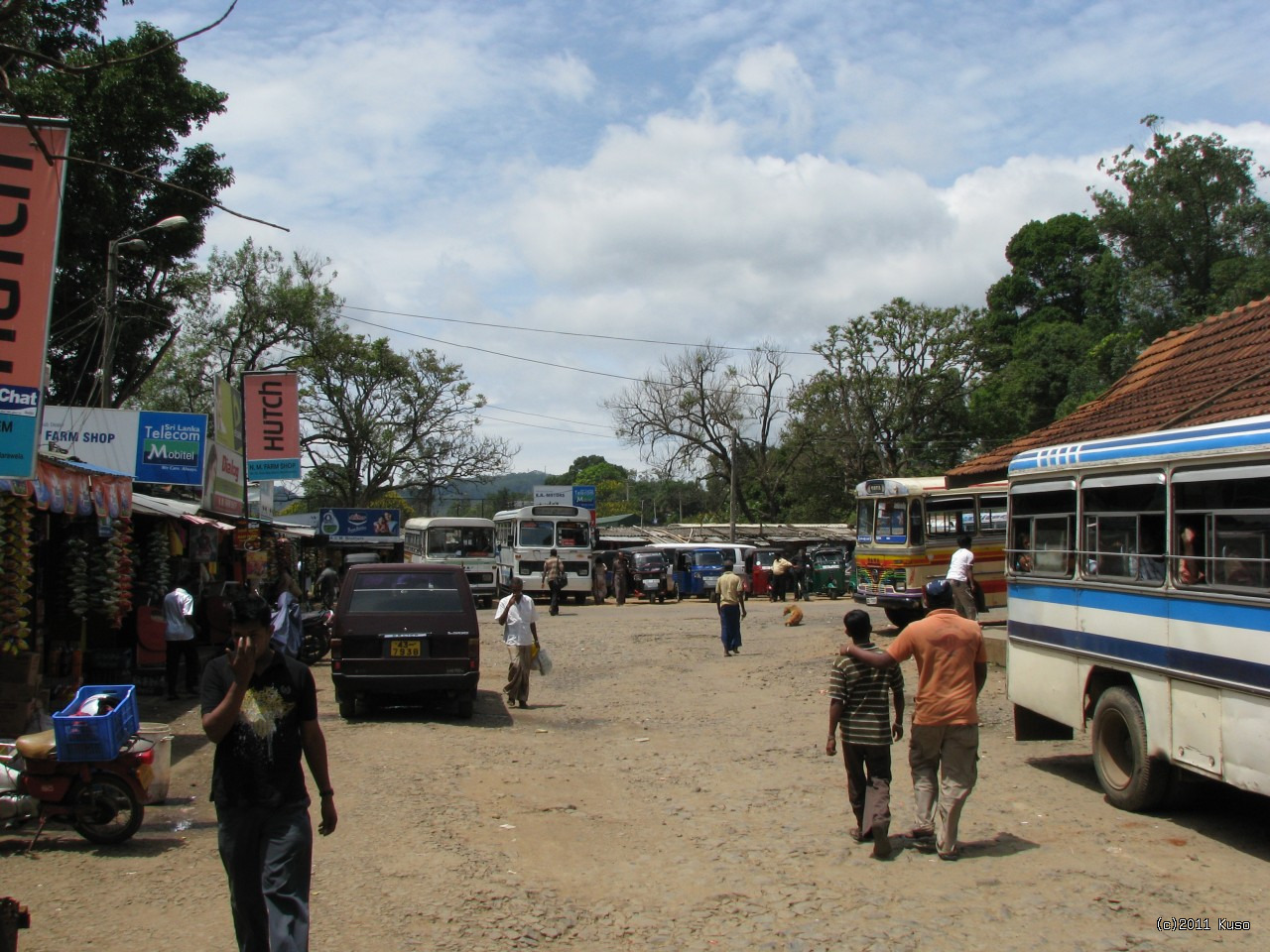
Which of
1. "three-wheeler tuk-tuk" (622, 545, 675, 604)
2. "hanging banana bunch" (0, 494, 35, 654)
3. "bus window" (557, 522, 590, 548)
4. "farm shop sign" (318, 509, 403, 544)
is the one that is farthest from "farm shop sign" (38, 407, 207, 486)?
"three-wheeler tuk-tuk" (622, 545, 675, 604)

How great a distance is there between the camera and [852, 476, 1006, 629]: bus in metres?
21.5

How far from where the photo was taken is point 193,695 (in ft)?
47.8

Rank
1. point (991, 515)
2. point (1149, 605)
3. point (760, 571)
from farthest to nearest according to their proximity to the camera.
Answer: point (760, 571)
point (991, 515)
point (1149, 605)

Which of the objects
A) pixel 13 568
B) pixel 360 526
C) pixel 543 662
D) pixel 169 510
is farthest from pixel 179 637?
pixel 360 526

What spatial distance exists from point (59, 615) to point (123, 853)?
22.5ft

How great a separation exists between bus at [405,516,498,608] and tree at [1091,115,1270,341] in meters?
25.5

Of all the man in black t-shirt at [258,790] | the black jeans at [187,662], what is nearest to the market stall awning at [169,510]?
the black jeans at [187,662]

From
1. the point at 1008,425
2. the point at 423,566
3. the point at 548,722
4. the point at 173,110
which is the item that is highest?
the point at 173,110

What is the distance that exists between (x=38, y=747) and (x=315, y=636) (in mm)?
11646

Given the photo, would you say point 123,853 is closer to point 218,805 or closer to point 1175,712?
point 218,805

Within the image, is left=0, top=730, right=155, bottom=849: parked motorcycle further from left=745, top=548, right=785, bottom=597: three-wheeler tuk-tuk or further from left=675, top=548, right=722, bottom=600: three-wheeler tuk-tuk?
left=745, top=548, right=785, bottom=597: three-wheeler tuk-tuk

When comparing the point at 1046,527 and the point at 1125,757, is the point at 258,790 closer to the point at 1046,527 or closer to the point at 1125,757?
the point at 1125,757

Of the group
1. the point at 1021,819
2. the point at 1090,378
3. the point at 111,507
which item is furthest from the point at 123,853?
the point at 1090,378

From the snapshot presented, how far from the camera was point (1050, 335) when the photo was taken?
54062mm
